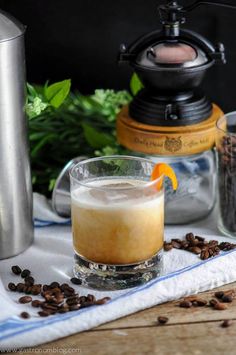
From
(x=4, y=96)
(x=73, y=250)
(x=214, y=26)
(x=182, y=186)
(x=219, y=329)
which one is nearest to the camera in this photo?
(x=219, y=329)

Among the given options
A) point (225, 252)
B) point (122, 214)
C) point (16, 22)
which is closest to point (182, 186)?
point (225, 252)

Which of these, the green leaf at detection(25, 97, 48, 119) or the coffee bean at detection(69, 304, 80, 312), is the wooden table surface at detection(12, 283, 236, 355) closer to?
the coffee bean at detection(69, 304, 80, 312)

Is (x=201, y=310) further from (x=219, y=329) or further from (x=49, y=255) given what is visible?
(x=49, y=255)

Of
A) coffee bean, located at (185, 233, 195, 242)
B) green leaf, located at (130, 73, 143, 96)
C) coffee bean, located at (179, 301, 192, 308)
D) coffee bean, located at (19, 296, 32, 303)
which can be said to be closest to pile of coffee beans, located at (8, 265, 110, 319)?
coffee bean, located at (19, 296, 32, 303)

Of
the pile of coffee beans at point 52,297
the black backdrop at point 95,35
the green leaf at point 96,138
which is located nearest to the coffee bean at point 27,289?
the pile of coffee beans at point 52,297

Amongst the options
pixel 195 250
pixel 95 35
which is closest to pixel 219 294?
pixel 195 250
